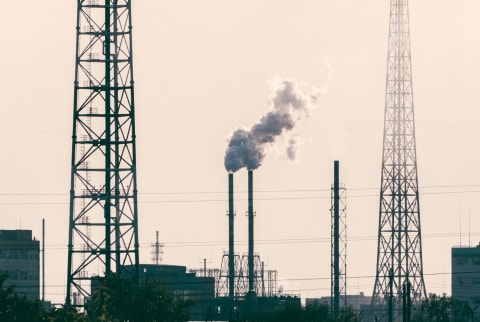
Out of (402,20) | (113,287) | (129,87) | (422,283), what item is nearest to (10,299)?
(113,287)

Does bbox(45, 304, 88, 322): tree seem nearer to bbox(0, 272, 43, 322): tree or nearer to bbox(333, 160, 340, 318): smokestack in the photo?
bbox(0, 272, 43, 322): tree

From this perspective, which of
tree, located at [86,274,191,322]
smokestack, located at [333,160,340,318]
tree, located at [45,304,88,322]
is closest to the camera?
tree, located at [45,304,88,322]

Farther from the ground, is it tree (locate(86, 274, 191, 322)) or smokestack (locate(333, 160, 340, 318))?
smokestack (locate(333, 160, 340, 318))

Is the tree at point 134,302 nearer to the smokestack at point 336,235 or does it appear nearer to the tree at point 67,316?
the tree at point 67,316

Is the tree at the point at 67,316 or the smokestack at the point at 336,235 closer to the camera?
the tree at the point at 67,316

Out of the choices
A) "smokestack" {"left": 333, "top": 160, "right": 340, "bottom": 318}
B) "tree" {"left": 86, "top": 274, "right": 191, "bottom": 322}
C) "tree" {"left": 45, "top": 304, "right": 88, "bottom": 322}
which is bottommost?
"tree" {"left": 45, "top": 304, "right": 88, "bottom": 322}

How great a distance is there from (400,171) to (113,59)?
6122cm

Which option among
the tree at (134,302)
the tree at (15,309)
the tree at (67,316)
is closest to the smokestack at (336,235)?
the tree at (134,302)

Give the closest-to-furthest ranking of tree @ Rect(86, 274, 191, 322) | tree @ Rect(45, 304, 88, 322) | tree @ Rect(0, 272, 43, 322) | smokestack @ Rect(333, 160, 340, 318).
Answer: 1. tree @ Rect(45, 304, 88, 322)
2. tree @ Rect(0, 272, 43, 322)
3. tree @ Rect(86, 274, 191, 322)
4. smokestack @ Rect(333, 160, 340, 318)

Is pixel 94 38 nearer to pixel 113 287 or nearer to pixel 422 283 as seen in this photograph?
pixel 113 287

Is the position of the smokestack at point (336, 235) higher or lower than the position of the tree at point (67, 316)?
higher

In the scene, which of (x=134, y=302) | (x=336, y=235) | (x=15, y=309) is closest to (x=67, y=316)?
(x=15, y=309)

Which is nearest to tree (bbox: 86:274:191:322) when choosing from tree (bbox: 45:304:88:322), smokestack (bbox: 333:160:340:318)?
tree (bbox: 45:304:88:322)

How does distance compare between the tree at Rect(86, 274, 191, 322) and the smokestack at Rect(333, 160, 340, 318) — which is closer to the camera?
the tree at Rect(86, 274, 191, 322)
